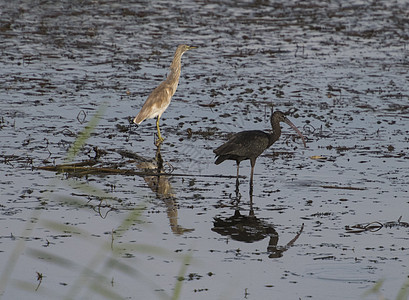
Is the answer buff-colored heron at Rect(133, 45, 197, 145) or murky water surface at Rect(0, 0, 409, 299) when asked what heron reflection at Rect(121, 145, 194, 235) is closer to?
murky water surface at Rect(0, 0, 409, 299)

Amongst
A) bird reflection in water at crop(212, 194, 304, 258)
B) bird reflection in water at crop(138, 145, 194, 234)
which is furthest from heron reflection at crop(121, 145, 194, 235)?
bird reflection in water at crop(212, 194, 304, 258)

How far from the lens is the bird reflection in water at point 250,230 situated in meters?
8.75

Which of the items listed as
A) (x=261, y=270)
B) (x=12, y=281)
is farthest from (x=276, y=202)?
(x=12, y=281)

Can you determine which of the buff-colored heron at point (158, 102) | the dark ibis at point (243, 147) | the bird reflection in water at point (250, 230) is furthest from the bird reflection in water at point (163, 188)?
the buff-colored heron at point (158, 102)

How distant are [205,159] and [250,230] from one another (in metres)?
3.23

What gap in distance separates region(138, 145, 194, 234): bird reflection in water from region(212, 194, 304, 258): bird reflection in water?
419 millimetres

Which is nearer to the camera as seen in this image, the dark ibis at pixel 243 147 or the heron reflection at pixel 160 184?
the heron reflection at pixel 160 184

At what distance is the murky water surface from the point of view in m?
7.95

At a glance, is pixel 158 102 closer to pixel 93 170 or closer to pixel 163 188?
pixel 93 170

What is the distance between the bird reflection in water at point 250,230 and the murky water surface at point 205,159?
0.08 feet

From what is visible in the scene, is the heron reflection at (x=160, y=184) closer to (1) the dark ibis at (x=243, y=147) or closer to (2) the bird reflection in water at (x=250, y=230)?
(2) the bird reflection in water at (x=250, y=230)

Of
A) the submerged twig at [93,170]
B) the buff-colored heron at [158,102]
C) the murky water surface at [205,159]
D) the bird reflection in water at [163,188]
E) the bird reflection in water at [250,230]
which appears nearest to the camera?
the murky water surface at [205,159]

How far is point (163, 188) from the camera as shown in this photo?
1084 centimetres

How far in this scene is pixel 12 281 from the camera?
24.6 feet
